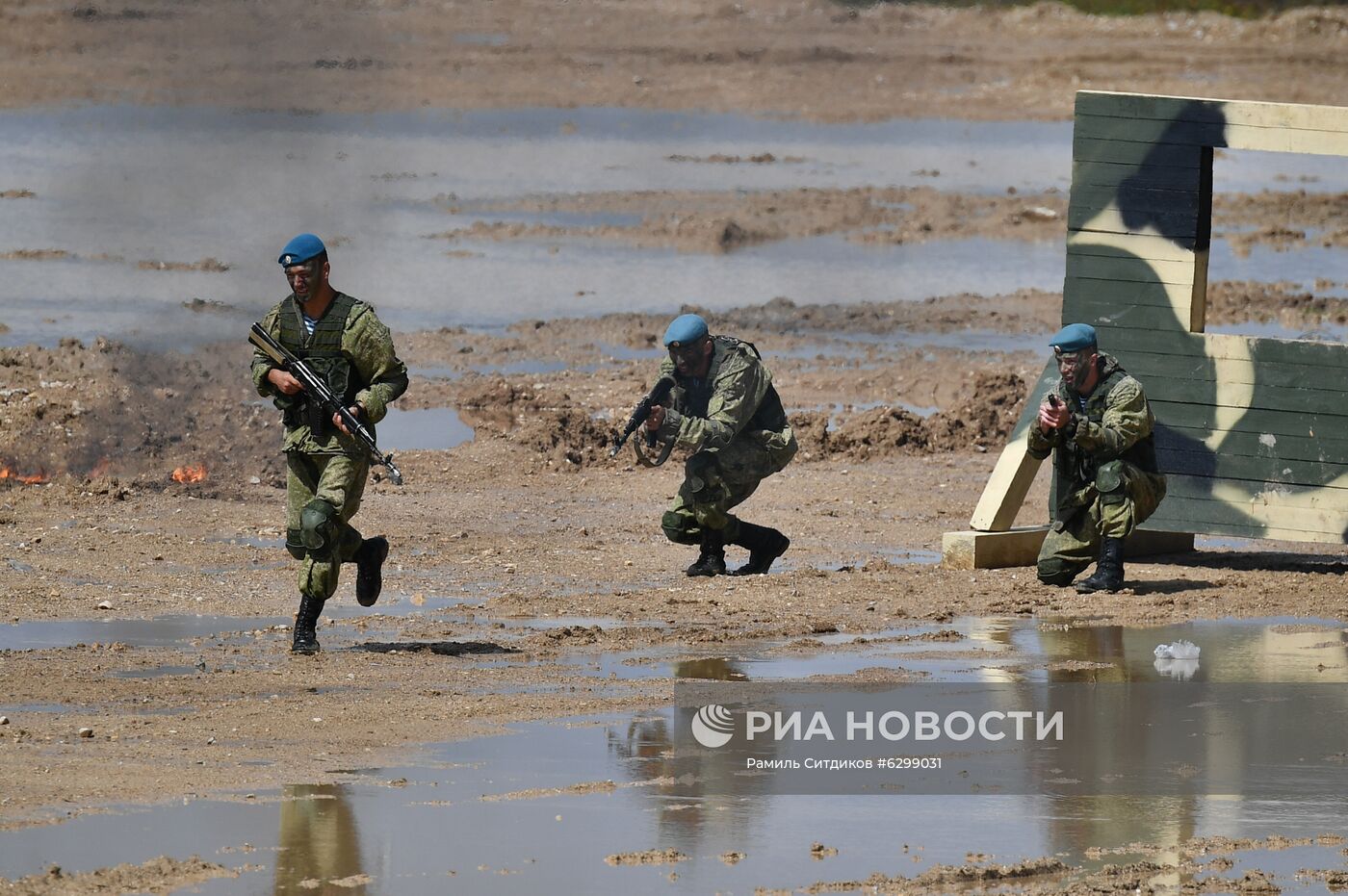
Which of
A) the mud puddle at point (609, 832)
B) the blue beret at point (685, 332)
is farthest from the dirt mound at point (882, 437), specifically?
the mud puddle at point (609, 832)

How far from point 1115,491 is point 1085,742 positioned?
9.50 ft

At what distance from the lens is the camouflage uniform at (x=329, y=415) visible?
30.2 feet

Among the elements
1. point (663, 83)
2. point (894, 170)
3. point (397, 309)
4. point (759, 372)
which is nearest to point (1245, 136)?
point (759, 372)

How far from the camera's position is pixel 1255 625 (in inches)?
391

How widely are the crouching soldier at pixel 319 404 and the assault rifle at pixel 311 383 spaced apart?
3cm

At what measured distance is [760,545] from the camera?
11.3 metres

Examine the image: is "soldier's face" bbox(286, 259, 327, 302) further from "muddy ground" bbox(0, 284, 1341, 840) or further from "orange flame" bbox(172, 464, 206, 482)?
"orange flame" bbox(172, 464, 206, 482)

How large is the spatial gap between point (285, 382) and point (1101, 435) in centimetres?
360

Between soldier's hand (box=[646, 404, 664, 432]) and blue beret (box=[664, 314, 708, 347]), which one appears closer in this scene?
soldier's hand (box=[646, 404, 664, 432])

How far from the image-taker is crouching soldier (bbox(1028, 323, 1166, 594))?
34.2 feet

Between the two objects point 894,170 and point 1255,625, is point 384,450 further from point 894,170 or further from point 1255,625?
point 894,170

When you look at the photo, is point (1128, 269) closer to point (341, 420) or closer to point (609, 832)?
point (341, 420)

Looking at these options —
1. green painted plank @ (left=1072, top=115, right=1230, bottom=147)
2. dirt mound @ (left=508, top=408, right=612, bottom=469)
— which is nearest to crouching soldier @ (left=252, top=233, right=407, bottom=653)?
green painted plank @ (left=1072, top=115, right=1230, bottom=147)

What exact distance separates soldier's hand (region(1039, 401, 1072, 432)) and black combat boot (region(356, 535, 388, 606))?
2.92 m
